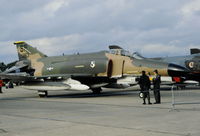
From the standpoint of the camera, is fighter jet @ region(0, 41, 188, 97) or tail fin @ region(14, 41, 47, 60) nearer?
fighter jet @ region(0, 41, 188, 97)

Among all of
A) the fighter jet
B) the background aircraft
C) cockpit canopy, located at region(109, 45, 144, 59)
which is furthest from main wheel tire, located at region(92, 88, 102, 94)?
the background aircraft

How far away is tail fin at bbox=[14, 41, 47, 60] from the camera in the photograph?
23.7 m

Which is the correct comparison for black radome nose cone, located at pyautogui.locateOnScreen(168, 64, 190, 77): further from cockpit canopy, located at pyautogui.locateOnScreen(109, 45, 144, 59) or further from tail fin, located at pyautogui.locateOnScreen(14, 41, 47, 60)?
tail fin, located at pyautogui.locateOnScreen(14, 41, 47, 60)

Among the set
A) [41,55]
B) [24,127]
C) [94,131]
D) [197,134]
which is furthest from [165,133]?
[41,55]

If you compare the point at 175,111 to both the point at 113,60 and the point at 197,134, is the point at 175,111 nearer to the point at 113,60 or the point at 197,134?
the point at 197,134

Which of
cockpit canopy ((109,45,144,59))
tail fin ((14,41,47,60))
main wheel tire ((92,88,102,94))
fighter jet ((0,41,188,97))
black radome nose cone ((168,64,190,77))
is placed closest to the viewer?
black radome nose cone ((168,64,190,77))

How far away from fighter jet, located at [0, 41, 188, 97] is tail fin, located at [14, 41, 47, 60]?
11.2 ft

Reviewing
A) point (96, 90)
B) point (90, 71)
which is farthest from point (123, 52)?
point (96, 90)

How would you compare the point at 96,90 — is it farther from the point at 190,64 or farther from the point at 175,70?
the point at 190,64

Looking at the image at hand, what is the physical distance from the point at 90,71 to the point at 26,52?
759 cm

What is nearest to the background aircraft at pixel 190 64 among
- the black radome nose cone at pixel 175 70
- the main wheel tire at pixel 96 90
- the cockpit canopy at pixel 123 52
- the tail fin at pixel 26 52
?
the cockpit canopy at pixel 123 52

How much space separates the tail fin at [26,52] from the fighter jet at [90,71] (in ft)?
11.2

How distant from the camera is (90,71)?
1812 cm

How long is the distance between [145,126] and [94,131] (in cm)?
125
